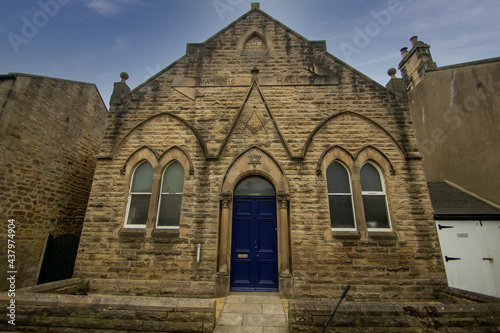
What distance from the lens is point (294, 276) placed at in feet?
17.8

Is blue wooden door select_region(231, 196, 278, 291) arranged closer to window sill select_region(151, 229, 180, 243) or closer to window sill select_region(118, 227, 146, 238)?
window sill select_region(151, 229, 180, 243)

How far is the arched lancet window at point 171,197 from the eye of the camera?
6.14 meters

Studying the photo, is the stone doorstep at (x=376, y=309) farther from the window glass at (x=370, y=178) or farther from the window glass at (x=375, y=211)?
the window glass at (x=370, y=178)

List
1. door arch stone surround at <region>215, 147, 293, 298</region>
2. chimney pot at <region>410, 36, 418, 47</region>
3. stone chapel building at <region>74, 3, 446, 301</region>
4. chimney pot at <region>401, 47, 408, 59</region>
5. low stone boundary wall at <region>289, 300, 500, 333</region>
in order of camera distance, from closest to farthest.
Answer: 1. low stone boundary wall at <region>289, 300, 500, 333</region>
2. door arch stone surround at <region>215, 147, 293, 298</region>
3. stone chapel building at <region>74, 3, 446, 301</region>
4. chimney pot at <region>410, 36, 418, 47</region>
5. chimney pot at <region>401, 47, 408, 59</region>

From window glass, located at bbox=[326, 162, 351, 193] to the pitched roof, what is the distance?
2.66 m

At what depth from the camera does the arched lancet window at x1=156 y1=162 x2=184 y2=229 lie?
20.2 feet

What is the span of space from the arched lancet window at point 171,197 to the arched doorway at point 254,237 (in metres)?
1.60

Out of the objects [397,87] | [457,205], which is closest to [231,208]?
[397,87]

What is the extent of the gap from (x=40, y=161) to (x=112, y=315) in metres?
6.71

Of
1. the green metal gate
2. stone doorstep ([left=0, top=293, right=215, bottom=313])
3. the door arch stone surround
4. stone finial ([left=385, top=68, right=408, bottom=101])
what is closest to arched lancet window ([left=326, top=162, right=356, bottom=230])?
the door arch stone surround

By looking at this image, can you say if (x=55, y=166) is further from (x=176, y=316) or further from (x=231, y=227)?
(x=176, y=316)

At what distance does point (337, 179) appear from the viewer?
633cm

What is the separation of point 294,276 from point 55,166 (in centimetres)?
887

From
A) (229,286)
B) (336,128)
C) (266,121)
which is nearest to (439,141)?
(336,128)
